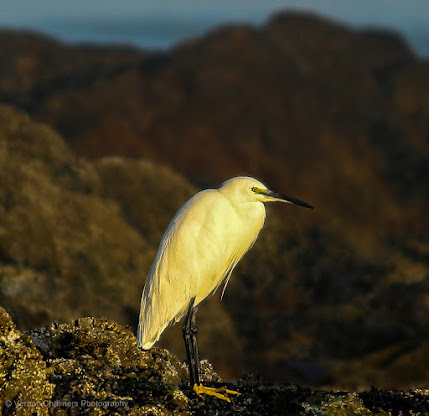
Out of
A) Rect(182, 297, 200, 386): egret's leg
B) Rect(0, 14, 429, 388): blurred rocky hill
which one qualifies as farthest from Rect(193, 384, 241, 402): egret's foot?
Rect(0, 14, 429, 388): blurred rocky hill

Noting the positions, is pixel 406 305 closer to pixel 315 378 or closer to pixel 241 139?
pixel 315 378

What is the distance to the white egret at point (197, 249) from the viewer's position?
7.67 m

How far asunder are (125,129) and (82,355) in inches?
1647

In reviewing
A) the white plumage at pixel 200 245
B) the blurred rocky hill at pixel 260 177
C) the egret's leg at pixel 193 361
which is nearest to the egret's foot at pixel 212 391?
the egret's leg at pixel 193 361

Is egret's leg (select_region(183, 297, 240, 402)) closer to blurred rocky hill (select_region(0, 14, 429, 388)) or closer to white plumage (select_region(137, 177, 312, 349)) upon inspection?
white plumage (select_region(137, 177, 312, 349))

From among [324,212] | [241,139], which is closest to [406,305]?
[324,212]

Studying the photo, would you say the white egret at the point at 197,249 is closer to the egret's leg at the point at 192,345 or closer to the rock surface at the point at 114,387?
the egret's leg at the point at 192,345

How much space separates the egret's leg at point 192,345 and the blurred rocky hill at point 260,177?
575cm

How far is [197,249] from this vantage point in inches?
A: 307

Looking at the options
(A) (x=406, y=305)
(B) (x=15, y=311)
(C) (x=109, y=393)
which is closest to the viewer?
(C) (x=109, y=393)

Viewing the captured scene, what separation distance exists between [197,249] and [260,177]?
38286 millimetres

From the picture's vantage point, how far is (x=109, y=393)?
6.93 meters

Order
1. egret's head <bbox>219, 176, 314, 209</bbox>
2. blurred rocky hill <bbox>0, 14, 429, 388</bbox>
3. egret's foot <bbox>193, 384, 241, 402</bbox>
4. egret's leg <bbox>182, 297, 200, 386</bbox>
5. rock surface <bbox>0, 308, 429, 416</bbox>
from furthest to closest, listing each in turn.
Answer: blurred rocky hill <bbox>0, 14, 429, 388</bbox> < egret's leg <bbox>182, 297, 200, 386</bbox> < egret's head <bbox>219, 176, 314, 209</bbox> < egret's foot <bbox>193, 384, 241, 402</bbox> < rock surface <bbox>0, 308, 429, 416</bbox>

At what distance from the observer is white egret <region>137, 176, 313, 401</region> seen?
767 centimetres
